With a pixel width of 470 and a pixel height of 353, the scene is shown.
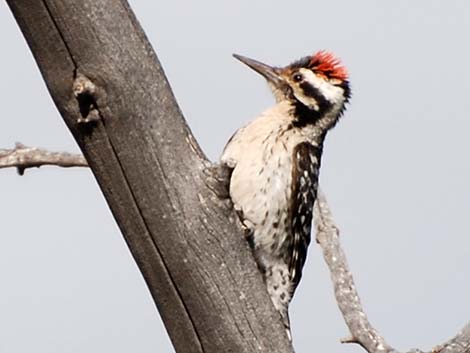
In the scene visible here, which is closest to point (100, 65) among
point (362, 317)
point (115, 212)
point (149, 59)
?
point (149, 59)

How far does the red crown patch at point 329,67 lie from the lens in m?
6.66

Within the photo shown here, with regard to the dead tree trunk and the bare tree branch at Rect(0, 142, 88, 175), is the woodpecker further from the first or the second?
the dead tree trunk

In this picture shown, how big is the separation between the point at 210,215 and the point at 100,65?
61 cm

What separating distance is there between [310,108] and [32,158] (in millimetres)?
2194

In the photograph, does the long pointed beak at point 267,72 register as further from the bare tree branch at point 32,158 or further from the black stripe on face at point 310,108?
the bare tree branch at point 32,158

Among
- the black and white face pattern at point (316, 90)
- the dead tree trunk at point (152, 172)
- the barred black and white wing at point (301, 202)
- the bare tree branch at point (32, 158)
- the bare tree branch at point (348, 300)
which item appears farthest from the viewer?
the black and white face pattern at point (316, 90)

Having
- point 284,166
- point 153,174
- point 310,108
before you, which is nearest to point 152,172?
point 153,174

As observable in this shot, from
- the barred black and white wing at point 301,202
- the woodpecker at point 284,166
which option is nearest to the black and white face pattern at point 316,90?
the woodpecker at point 284,166

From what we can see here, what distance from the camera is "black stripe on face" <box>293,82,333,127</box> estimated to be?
21.3ft

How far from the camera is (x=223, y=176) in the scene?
352 centimetres

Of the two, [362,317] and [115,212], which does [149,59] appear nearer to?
[115,212]

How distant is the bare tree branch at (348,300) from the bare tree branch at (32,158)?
→ 4.66ft

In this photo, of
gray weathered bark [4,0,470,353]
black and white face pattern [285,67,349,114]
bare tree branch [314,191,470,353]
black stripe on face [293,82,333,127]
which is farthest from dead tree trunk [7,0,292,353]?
black and white face pattern [285,67,349,114]

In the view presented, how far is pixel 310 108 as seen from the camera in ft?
21.6
